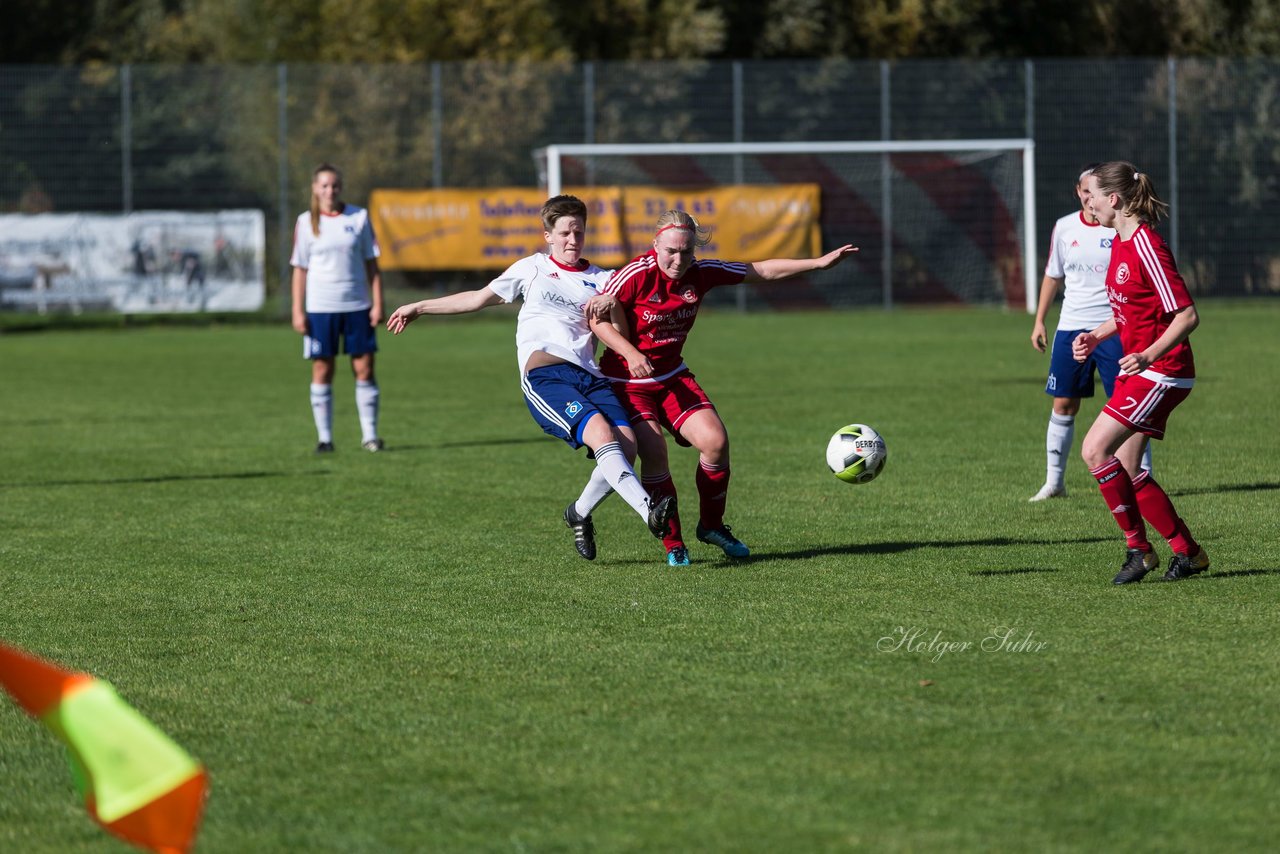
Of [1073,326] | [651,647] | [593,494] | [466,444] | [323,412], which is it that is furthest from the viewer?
[466,444]

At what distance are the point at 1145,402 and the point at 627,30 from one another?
28044mm

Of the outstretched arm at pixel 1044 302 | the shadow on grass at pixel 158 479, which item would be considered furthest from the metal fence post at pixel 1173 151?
the shadow on grass at pixel 158 479

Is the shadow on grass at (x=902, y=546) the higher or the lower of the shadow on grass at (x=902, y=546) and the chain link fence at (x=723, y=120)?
the lower

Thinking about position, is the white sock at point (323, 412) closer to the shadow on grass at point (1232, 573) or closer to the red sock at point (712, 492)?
the red sock at point (712, 492)

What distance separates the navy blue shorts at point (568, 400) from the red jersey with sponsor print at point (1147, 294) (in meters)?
2.10

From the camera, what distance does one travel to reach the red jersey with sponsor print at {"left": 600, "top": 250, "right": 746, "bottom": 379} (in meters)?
7.20

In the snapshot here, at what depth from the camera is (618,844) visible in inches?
146

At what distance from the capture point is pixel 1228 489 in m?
9.23

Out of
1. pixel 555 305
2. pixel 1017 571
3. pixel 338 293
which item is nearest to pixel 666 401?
pixel 555 305

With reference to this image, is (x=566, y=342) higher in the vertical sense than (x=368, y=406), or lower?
higher

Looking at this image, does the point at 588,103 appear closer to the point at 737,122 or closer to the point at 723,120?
the point at 723,120

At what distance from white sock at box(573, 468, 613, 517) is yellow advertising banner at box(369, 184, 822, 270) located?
1971 cm

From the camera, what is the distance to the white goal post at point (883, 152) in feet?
87.1

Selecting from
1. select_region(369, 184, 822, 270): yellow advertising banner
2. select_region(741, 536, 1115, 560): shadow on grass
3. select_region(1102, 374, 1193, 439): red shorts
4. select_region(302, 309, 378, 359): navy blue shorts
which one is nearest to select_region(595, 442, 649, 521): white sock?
select_region(741, 536, 1115, 560): shadow on grass
